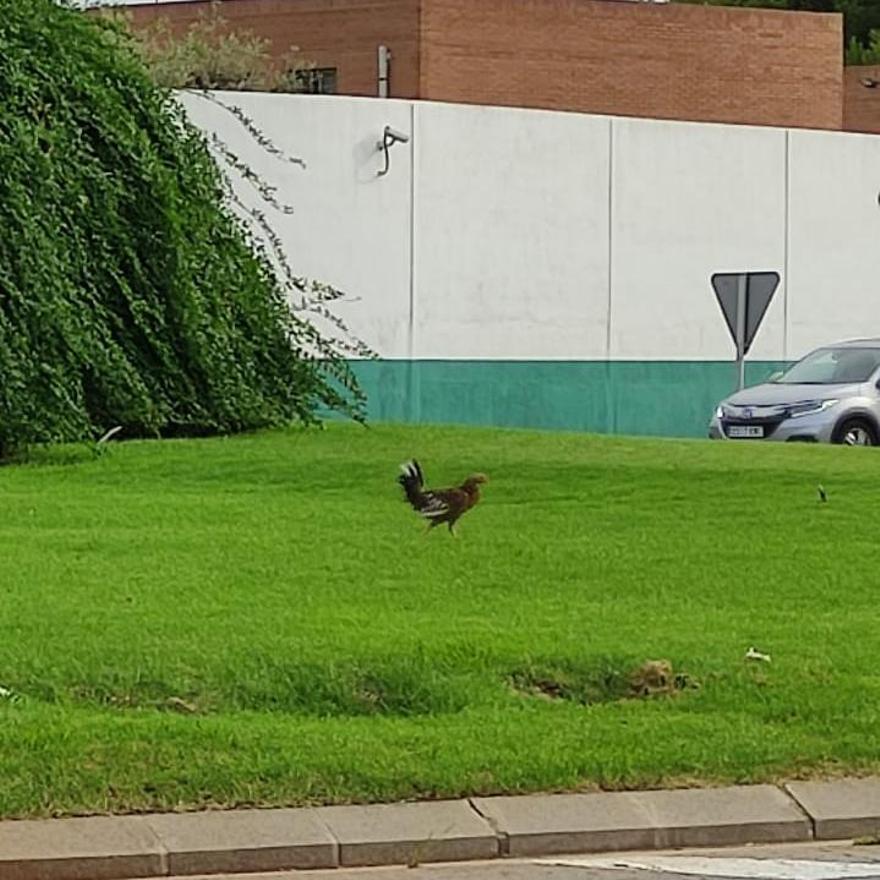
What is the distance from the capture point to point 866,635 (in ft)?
34.2

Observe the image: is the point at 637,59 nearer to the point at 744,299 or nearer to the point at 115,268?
the point at 744,299

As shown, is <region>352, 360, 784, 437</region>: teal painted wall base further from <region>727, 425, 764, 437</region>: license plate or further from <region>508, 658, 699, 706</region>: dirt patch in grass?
<region>508, 658, 699, 706</region>: dirt patch in grass

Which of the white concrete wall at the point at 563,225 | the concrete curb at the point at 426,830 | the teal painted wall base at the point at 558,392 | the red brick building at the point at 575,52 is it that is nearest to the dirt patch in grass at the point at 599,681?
the concrete curb at the point at 426,830

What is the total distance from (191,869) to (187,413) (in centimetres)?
1304

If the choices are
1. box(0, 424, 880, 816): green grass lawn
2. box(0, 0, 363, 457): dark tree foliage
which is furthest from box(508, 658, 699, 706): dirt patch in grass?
box(0, 0, 363, 457): dark tree foliage

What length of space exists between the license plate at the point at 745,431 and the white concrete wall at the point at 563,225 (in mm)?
4163

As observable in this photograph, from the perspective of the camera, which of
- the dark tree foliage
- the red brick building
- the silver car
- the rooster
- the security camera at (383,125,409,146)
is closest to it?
the rooster

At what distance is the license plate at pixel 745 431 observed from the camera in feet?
81.6

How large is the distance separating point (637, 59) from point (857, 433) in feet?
64.6

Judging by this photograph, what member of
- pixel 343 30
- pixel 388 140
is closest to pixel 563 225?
pixel 388 140

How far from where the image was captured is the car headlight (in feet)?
81.0

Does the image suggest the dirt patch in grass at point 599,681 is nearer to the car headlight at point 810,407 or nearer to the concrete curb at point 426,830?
the concrete curb at point 426,830

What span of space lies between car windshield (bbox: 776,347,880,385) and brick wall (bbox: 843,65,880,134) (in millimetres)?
27321

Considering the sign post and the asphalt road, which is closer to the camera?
the asphalt road
